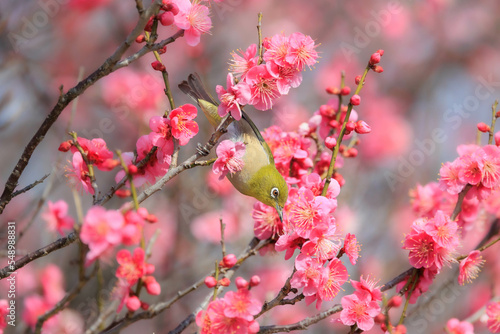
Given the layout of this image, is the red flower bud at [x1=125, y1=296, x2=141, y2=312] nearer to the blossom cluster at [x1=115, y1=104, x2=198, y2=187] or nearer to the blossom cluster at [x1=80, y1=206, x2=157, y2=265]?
the blossom cluster at [x1=80, y1=206, x2=157, y2=265]

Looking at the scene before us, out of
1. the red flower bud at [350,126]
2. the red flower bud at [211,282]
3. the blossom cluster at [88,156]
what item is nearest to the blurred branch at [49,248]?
the blossom cluster at [88,156]

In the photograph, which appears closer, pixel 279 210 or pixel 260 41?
pixel 260 41

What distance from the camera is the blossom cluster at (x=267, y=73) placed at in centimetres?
189

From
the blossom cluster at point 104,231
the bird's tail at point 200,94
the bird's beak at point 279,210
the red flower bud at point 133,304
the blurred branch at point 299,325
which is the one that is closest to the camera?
the blossom cluster at point 104,231

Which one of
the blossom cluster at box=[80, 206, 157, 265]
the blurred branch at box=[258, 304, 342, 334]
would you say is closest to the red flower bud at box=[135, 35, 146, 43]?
the blossom cluster at box=[80, 206, 157, 265]

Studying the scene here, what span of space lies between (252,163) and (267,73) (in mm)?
700

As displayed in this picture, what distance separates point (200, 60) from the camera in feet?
17.6

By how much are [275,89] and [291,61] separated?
0.41 ft

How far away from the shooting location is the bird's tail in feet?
9.23

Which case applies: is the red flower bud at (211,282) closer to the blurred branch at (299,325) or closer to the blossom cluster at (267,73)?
the blurred branch at (299,325)

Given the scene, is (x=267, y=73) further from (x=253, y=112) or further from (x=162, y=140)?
(x=253, y=112)

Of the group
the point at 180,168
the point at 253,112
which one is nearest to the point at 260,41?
the point at 180,168

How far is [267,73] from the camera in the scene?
75.0 inches

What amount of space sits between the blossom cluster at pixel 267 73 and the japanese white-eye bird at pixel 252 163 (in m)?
0.56
